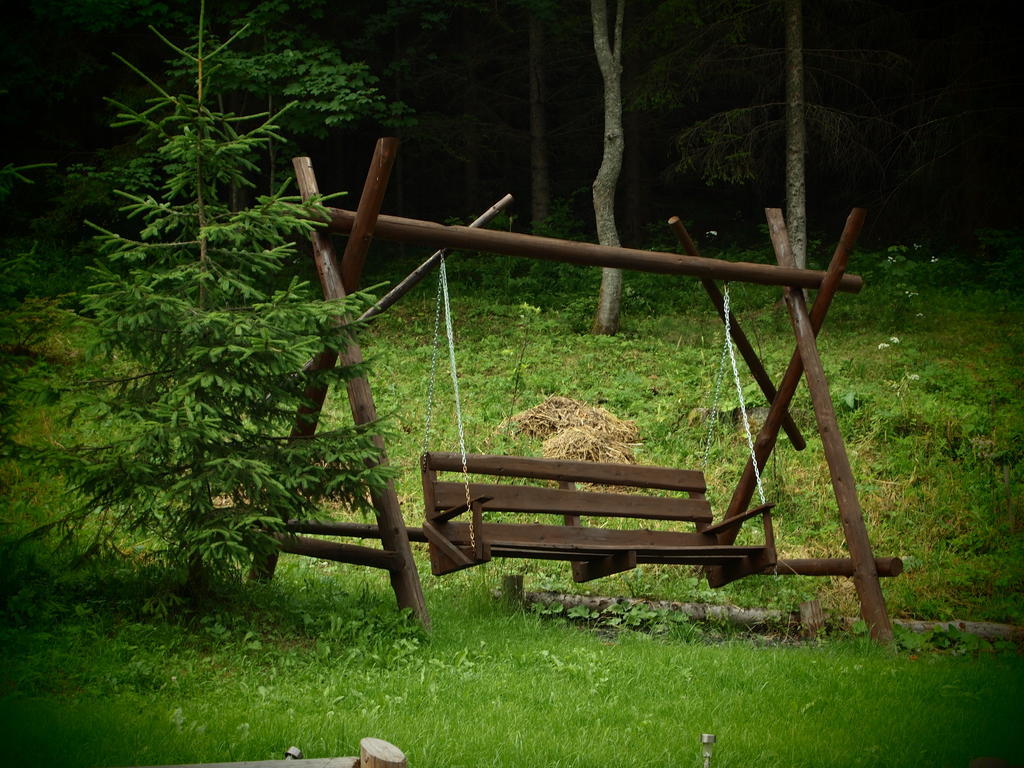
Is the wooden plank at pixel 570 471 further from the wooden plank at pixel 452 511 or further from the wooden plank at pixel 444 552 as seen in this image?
the wooden plank at pixel 444 552

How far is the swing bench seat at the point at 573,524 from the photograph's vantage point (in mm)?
6242

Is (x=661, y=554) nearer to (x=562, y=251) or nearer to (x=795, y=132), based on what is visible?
(x=562, y=251)

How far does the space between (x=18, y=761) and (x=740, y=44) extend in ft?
55.4

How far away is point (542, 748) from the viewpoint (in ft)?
14.4

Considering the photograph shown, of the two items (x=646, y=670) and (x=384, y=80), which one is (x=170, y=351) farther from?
(x=384, y=80)

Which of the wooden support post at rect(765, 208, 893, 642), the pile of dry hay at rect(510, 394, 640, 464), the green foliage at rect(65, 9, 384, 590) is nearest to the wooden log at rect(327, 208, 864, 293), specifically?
the wooden support post at rect(765, 208, 893, 642)

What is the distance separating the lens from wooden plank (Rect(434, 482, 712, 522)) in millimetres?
6586

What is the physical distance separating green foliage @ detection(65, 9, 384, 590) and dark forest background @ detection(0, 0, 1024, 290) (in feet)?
26.7

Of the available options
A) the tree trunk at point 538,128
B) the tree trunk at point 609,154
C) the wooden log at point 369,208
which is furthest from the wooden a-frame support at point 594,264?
the tree trunk at point 538,128

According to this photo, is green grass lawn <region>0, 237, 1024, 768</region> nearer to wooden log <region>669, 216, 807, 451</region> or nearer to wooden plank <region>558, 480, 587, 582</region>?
wooden plank <region>558, 480, 587, 582</region>

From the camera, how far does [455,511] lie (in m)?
6.12

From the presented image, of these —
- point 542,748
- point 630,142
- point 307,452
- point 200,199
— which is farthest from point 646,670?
point 630,142

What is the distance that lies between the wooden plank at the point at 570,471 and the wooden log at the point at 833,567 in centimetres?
93

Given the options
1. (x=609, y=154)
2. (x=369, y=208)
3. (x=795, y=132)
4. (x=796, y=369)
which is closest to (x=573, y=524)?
(x=796, y=369)
